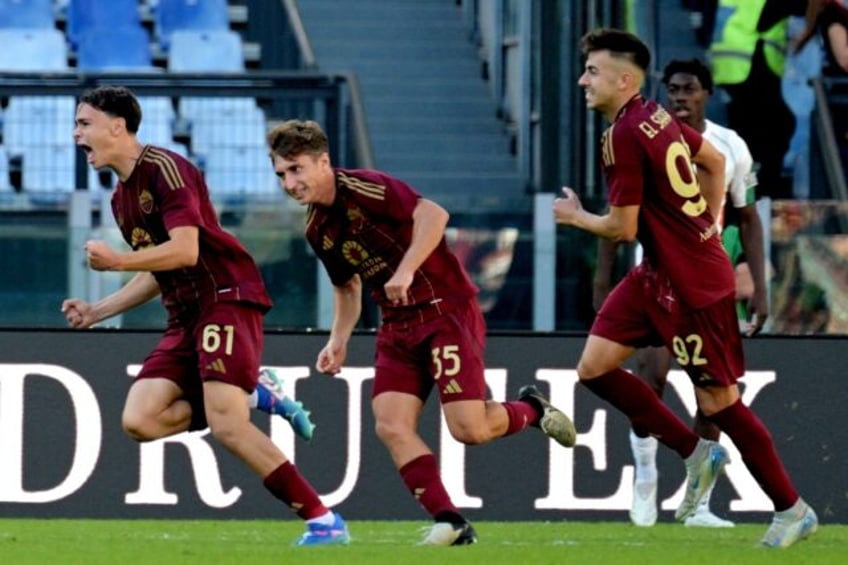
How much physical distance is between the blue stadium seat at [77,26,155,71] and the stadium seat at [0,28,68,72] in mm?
193

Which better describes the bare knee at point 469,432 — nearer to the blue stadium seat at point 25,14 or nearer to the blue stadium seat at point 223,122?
the blue stadium seat at point 223,122

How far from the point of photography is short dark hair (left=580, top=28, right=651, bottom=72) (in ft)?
35.0

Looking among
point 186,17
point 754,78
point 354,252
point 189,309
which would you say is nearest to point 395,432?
point 354,252

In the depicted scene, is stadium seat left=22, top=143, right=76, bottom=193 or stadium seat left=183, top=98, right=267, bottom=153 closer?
stadium seat left=22, top=143, right=76, bottom=193

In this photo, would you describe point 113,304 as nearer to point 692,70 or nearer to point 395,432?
point 395,432

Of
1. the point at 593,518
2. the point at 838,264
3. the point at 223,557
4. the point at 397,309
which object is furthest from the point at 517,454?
the point at 223,557

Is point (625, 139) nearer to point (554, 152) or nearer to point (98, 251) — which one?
point (98, 251)

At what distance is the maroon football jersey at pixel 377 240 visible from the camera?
10.7 meters

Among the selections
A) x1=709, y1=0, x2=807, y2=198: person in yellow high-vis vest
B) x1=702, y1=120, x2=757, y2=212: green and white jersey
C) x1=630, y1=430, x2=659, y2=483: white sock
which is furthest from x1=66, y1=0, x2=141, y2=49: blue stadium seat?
x1=630, y1=430, x2=659, y2=483: white sock

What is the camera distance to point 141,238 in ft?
35.2

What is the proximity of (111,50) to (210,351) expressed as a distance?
9.24m

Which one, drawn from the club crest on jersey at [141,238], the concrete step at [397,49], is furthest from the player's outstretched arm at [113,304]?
the concrete step at [397,49]

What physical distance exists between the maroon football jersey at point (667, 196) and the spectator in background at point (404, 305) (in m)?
0.76

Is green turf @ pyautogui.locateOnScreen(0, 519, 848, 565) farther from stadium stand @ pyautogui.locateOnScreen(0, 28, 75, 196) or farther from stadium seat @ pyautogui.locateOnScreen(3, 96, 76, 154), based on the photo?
stadium seat @ pyautogui.locateOnScreen(3, 96, 76, 154)
